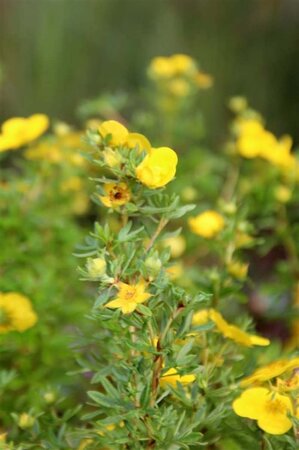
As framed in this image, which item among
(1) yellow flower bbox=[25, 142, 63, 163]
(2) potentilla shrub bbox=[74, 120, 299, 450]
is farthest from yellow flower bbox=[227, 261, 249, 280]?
(1) yellow flower bbox=[25, 142, 63, 163]

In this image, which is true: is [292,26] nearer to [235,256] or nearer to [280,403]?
[235,256]

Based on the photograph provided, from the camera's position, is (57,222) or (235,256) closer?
(235,256)

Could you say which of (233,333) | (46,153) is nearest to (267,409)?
(233,333)

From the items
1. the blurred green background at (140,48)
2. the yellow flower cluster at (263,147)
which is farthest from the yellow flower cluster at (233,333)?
the blurred green background at (140,48)

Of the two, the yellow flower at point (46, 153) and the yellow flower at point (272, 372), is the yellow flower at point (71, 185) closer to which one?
the yellow flower at point (46, 153)

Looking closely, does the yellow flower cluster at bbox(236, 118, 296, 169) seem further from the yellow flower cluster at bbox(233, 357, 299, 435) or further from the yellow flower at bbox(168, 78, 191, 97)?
the yellow flower cluster at bbox(233, 357, 299, 435)

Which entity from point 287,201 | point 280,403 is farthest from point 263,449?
point 287,201
